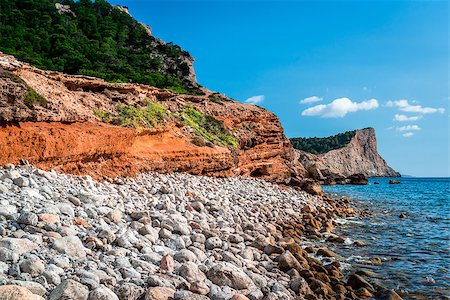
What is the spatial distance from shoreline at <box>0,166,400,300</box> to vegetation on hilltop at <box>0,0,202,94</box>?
26.9m

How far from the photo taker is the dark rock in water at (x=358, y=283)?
7.86 meters

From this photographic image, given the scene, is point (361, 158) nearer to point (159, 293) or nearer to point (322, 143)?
point (322, 143)

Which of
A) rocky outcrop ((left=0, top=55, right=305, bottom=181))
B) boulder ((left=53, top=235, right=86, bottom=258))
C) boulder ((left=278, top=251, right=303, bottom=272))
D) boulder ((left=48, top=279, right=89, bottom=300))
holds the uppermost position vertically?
rocky outcrop ((left=0, top=55, right=305, bottom=181))

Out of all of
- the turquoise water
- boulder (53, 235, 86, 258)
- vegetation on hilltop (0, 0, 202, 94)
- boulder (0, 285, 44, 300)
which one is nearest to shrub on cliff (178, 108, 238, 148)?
the turquoise water

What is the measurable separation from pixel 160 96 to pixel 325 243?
16102 mm

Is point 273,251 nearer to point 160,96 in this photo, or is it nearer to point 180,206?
point 180,206

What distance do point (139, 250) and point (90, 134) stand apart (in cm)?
760

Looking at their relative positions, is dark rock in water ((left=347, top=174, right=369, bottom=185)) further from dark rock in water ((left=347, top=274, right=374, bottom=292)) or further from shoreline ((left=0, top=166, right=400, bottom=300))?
dark rock in water ((left=347, top=274, right=374, bottom=292))

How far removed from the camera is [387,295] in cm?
732

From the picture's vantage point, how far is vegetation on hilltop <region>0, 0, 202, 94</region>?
127ft

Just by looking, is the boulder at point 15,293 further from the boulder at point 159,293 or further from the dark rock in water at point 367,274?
the dark rock in water at point 367,274

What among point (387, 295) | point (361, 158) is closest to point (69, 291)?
point (387, 295)

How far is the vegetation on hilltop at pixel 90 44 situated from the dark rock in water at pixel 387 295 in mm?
31084

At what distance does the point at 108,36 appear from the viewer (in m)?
57.5
